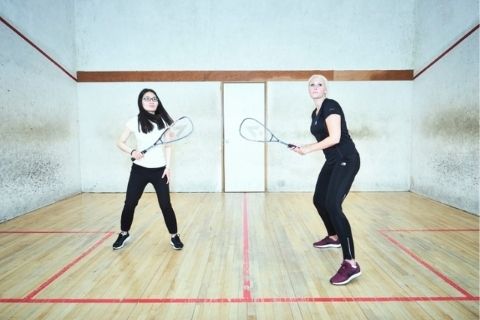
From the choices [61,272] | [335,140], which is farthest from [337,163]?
[61,272]

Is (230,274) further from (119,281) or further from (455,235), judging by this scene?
(455,235)

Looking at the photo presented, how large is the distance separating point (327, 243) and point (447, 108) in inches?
124

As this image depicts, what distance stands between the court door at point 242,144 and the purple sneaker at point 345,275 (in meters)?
3.70

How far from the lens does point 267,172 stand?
6051 mm

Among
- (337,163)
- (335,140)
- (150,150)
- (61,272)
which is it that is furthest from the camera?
(150,150)

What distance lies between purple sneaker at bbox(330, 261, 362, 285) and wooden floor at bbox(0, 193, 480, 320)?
5 centimetres

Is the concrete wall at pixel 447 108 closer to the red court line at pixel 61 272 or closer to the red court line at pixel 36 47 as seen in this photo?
the red court line at pixel 61 272


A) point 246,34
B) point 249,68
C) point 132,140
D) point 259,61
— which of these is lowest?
point 132,140

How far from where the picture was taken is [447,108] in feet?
16.4

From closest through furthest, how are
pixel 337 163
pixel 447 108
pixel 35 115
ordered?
pixel 337 163 < pixel 35 115 < pixel 447 108

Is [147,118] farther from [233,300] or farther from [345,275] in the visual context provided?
[345,275]

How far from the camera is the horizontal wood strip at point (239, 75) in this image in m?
5.90

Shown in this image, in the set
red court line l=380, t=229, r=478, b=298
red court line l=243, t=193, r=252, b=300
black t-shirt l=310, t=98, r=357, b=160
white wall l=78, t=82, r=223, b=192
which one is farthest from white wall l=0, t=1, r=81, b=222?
red court line l=380, t=229, r=478, b=298

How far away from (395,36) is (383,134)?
1563mm
